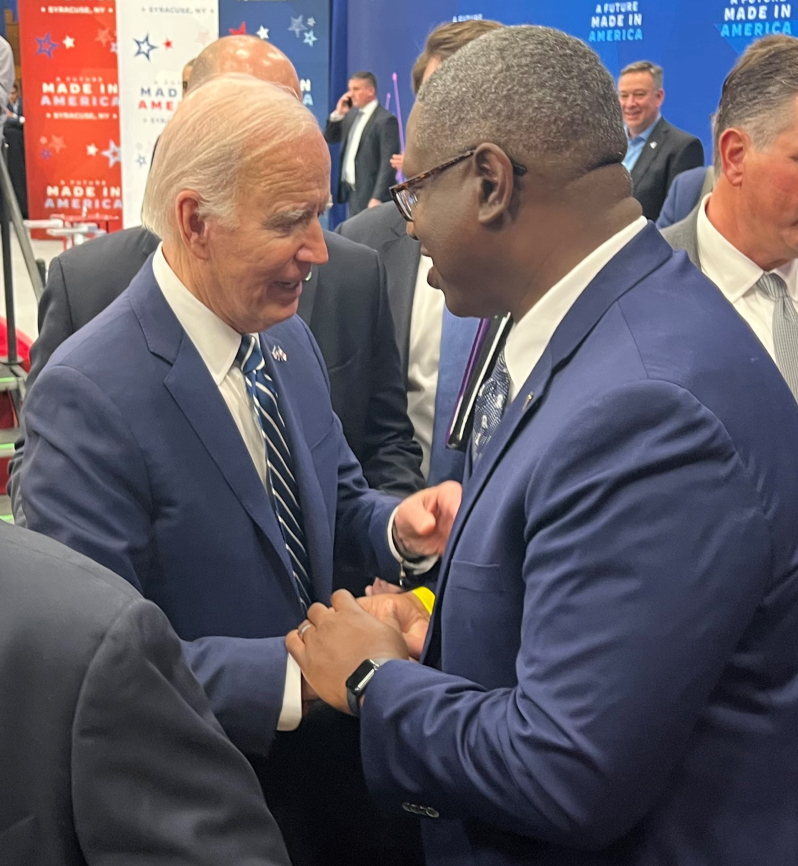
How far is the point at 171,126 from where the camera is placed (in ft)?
5.73

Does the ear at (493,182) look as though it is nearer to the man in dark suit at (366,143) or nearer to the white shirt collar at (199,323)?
the white shirt collar at (199,323)

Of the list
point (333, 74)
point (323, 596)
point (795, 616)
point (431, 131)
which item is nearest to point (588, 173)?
point (431, 131)

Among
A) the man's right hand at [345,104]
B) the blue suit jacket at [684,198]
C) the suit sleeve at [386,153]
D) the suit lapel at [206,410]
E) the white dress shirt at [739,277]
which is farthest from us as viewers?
the man's right hand at [345,104]

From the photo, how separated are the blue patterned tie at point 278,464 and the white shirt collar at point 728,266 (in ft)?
3.87

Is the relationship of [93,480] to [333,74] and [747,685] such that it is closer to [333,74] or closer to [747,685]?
[747,685]

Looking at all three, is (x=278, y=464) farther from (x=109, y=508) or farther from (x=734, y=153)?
(x=734, y=153)

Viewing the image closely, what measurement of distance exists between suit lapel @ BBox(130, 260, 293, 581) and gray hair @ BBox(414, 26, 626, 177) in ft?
1.95

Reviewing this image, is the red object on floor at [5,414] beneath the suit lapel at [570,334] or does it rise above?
beneath

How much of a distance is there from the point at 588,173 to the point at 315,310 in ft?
4.84

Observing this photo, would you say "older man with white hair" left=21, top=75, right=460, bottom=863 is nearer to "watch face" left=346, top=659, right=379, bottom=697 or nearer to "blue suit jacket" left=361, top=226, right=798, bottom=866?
"watch face" left=346, top=659, right=379, bottom=697

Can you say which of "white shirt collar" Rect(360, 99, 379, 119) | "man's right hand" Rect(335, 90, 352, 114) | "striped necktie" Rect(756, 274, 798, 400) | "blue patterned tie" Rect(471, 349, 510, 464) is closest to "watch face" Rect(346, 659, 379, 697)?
"blue patterned tie" Rect(471, 349, 510, 464)

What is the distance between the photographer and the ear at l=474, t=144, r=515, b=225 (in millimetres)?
1291

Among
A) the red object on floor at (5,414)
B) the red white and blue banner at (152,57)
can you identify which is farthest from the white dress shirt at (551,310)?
the red white and blue banner at (152,57)

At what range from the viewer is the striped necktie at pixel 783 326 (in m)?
2.39
